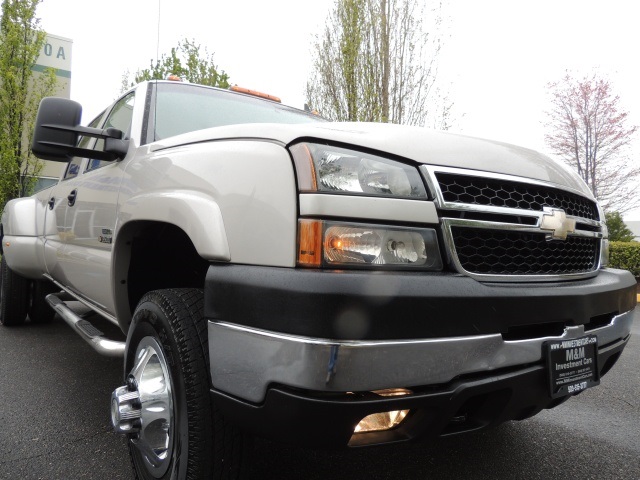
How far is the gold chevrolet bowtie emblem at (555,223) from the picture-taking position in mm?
1549

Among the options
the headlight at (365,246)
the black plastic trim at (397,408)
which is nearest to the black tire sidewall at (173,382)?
the black plastic trim at (397,408)

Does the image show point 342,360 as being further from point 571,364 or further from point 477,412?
point 571,364

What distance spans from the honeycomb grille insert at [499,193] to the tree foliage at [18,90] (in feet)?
50.6

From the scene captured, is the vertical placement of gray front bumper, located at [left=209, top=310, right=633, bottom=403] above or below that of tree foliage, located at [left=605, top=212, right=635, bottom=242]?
below

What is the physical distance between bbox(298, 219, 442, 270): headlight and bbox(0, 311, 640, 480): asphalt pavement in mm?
603

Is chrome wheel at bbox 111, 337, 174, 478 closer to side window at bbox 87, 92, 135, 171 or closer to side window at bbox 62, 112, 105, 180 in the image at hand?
side window at bbox 87, 92, 135, 171

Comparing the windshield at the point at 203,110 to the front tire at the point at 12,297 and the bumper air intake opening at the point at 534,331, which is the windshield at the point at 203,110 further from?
the front tire at the point at 12,297

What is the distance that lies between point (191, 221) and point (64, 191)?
2.17m

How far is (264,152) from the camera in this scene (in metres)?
1.38

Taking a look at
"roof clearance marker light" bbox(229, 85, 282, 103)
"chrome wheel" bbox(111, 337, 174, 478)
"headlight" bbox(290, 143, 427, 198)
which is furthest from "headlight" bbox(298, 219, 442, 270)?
"roof clearance marker light" bbox(229, 85, 282, 103)

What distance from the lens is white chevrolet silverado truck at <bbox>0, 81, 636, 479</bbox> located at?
3.84 ft

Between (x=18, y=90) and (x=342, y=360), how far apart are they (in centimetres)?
1617

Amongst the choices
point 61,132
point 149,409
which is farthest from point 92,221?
point 149,409

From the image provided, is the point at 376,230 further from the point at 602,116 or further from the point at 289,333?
the point at 602,116
